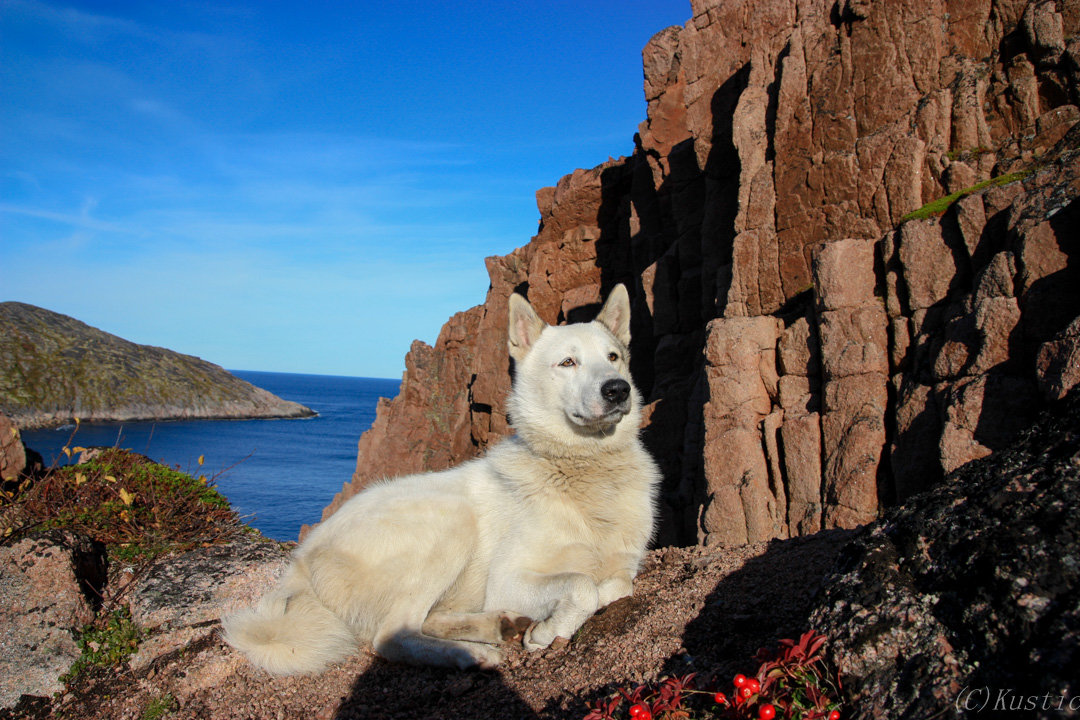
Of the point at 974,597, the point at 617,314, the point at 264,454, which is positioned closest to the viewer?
the point at 974,597

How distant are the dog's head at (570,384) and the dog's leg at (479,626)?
5.16 feet


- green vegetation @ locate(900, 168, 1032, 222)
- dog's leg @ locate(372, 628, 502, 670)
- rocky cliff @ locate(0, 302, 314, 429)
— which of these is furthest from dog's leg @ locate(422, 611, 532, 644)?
rocky cliff @ locate(0, 302, 314, 429)

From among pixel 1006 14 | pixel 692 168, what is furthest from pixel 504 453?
pixel 692 168

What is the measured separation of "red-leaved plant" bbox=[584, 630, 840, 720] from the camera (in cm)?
243

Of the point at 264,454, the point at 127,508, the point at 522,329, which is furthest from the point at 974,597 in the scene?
the point at 264,454

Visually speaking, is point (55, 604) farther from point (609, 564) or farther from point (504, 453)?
point (609, 564)

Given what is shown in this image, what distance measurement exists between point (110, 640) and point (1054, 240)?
44.8 ft

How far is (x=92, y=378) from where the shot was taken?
8819 centimetres

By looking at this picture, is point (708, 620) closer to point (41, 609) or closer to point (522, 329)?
point (522, 329)

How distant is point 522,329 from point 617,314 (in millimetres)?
1079

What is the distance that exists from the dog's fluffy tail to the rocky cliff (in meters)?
66.4

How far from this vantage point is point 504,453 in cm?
609

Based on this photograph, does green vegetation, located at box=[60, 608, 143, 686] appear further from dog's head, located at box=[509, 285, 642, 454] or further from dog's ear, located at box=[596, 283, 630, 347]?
dog's ear, located at box=[596, 283, 630, 347]

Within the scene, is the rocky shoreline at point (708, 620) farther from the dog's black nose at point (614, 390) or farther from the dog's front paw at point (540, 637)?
the dog's black nose at point (614, 390)
